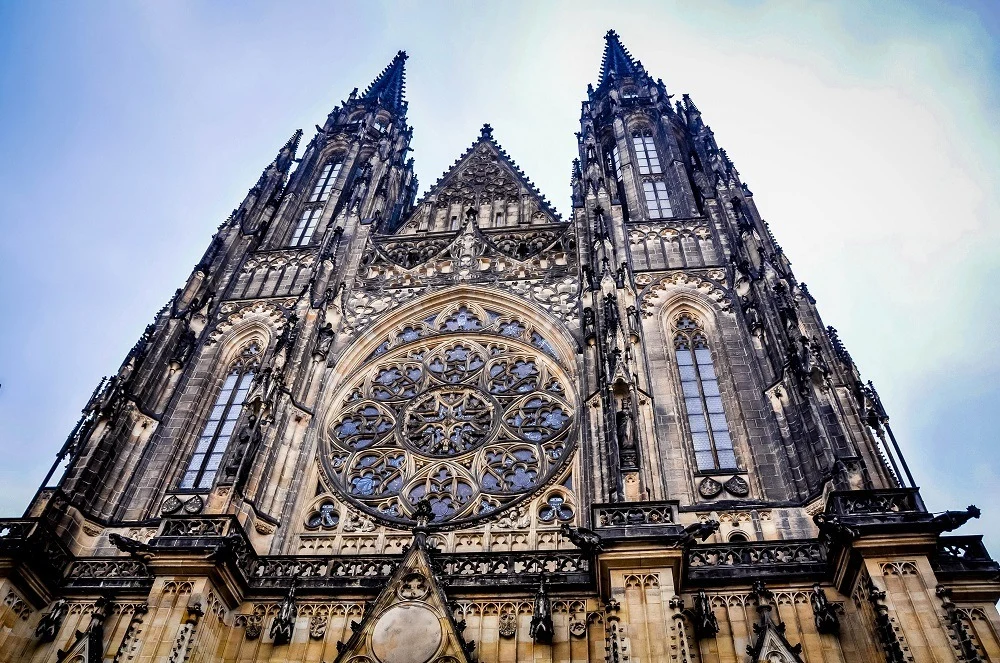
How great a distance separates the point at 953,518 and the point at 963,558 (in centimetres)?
113

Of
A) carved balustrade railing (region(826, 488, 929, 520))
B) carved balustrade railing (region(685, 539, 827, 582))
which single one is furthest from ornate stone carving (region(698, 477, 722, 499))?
carved balustrade railing (region(826, 488, 929, 520))

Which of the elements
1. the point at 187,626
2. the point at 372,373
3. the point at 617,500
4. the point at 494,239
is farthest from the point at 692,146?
the point at 187,626

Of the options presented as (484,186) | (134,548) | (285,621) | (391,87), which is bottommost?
(285,621)

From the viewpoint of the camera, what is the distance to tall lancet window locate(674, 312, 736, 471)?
14.1 m

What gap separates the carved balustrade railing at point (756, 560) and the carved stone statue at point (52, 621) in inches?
387

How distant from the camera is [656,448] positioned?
13.3m

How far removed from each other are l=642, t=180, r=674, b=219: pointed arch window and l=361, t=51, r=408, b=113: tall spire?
11676 mm

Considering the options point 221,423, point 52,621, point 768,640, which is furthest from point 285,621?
point 768,640

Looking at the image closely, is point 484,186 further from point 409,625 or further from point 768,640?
point 768,640

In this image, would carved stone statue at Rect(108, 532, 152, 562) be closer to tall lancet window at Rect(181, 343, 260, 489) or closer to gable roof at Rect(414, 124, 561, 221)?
tall lancet window at Rect(181, 343, 260, 489)

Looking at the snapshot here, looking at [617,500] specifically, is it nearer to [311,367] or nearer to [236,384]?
[311,367]

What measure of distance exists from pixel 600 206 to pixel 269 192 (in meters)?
10.3

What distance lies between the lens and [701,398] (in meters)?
15.2

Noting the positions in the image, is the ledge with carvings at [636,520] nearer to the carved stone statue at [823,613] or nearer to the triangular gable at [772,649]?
the triangular gable at [772,649]
